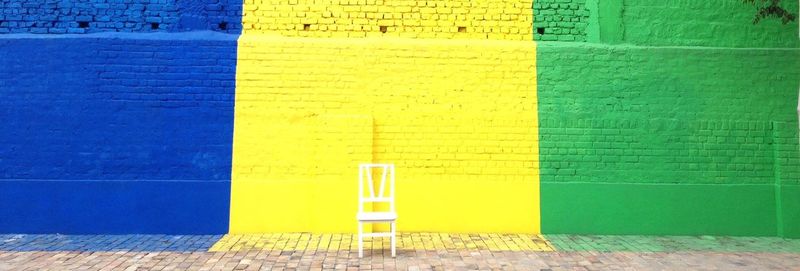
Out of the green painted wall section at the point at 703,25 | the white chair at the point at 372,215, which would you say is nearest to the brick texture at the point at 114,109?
the white chair at the point at 372,215

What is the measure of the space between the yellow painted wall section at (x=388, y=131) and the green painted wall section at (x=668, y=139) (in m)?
0.41

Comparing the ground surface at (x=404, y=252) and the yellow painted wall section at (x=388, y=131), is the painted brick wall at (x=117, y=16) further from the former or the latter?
the ground surface at (x=404, y=252)

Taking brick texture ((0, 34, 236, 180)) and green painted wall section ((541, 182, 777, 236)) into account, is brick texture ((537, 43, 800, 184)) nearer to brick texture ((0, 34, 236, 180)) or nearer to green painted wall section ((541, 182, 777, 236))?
green painted wall section ((541, 182, 777, 236))

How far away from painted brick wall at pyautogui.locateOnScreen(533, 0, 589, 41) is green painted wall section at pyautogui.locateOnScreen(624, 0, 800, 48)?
54cm

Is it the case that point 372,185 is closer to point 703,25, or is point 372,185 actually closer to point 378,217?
point 378,217

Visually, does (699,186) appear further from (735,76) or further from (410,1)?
(410,1)

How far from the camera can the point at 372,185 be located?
6.12 metres

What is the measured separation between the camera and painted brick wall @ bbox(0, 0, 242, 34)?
22.7 feet

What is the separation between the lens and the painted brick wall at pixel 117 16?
6.92 m

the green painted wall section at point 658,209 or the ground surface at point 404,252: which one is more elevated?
the green painted wall section at point 658,209

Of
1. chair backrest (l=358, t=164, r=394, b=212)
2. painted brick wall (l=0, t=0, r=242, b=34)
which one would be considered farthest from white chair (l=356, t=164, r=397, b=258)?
painted brick wall (l=0, t=0, r=242, b=34)

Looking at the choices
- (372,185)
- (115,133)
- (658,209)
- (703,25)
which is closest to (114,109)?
(115,133)

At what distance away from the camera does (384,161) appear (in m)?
6.73

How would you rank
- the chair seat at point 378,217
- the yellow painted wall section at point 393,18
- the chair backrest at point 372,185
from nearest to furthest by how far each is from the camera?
the chair seat at point 378,217 → the chair backrest at point 372,185 → the yellow painted wall section at point 393,18
